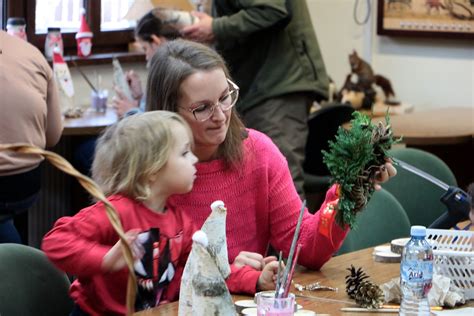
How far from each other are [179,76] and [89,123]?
222 cm

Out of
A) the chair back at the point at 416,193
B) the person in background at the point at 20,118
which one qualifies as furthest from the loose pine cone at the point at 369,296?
the person in background at the point at 20,118

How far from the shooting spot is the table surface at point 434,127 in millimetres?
4645

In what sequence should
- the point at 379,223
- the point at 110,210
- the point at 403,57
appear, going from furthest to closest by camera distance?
the point at 403,57 < the point at 379,223 < the point at 110,210

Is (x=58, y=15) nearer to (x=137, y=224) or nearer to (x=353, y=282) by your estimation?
(x=137, y=224)

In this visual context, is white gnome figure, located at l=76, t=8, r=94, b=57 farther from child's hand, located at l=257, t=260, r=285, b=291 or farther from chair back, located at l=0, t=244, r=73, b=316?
child's hand, located at l=257, t=260, r=285, b=291

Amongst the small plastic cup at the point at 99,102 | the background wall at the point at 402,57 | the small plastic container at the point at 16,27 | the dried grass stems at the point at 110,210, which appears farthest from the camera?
the background wall at the point at 402,57

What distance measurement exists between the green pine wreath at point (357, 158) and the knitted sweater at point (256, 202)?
0.24 meters

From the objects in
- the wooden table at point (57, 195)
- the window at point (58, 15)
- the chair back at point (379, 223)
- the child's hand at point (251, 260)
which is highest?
the window at point (58, 15)

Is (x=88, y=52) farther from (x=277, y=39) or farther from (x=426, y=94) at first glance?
(x=426, y=94)

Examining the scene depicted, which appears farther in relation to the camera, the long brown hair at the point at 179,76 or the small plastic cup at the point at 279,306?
the long brown hair at the point at 179,76

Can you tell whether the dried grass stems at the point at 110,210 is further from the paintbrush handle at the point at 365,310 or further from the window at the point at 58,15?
the window at the point at 58,15

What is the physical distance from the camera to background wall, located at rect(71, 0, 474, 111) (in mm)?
6160

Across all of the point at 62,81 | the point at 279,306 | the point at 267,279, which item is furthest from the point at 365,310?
the point at 62,81

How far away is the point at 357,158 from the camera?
2150mm
